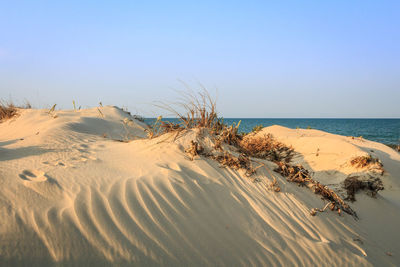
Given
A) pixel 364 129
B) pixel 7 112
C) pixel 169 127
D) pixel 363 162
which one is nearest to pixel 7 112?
pixel 7 112

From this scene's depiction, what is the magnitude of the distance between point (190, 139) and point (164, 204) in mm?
1317

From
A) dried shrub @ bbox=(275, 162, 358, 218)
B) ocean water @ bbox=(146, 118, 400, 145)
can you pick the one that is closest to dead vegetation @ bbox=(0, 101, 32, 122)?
ocean water @ bbox=(146, 118, 400, 145)

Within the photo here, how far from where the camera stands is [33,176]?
2254 millimetres

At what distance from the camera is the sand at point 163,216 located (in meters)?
1.66

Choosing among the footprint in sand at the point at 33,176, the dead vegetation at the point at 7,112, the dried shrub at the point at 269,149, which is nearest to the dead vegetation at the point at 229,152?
the footprint in sand at the point at 33,176

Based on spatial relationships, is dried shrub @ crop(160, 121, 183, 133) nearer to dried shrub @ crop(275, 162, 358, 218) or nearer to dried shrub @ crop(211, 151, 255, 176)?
dried shrub @ crop(211, 151, 255, 176)

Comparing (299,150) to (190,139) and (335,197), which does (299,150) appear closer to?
(335,197)

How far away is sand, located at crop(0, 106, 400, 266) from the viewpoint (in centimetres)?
166

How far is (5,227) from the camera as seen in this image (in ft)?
5.30

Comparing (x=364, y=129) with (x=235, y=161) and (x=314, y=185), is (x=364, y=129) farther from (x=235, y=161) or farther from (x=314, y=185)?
(x=235, y=161)

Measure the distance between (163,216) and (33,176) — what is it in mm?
1266

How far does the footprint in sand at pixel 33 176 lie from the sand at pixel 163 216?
0.01 metres

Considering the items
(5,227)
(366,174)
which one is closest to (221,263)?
(5,227)

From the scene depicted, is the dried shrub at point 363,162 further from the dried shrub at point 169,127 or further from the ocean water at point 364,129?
the dried shrub at point 169,127
